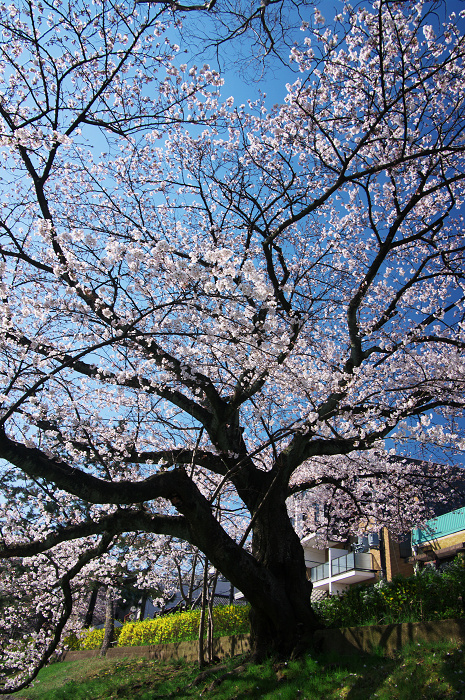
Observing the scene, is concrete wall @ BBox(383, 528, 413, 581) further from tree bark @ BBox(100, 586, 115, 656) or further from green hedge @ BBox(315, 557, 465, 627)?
green hedge @ BBox(315, 557, 465, 627)

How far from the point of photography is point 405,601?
6098mm

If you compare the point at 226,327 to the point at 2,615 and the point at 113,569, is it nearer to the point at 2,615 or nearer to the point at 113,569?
the point at 113,569

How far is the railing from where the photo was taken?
16281 mm

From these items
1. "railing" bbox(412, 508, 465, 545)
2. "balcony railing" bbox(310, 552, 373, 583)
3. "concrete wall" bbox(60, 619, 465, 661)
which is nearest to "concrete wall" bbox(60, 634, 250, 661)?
"concrete wall" bbox(60, 619, 465, 661)

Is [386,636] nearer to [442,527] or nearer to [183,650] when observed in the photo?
[183,650]

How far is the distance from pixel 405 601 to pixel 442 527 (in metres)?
12.8

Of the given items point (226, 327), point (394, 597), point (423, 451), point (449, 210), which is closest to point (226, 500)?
point (423, 451)

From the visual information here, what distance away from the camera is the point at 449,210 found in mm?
7707

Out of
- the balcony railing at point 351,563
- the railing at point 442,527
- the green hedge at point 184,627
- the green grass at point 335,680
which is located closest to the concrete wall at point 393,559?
the balcony railing at point 351,563

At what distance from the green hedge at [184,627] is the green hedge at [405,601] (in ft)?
10.3

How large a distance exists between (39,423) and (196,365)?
2.75 meters

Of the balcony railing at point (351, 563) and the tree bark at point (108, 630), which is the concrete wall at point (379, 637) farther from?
the balcony railing at point (351, 563)

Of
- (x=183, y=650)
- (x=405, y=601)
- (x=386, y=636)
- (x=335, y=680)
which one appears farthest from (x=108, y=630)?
(x=386, y=636)

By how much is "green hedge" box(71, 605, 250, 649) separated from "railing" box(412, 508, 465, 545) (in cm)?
954
